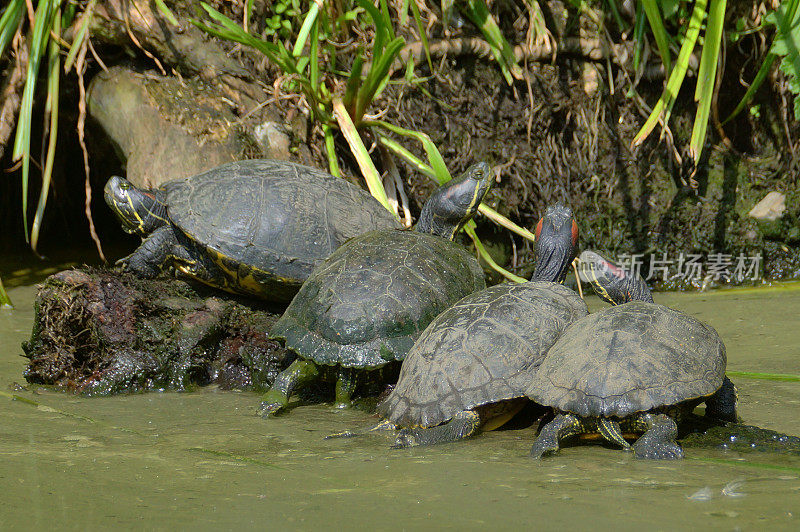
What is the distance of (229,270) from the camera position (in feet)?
14.7

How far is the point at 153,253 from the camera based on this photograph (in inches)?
185

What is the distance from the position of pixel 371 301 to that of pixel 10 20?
12.1ft

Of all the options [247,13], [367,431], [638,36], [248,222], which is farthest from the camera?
[638,36]

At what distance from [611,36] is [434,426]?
484 cm

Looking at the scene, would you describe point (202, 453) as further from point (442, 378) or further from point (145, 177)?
point (145, 177)

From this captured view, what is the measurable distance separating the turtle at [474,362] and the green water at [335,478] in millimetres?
110

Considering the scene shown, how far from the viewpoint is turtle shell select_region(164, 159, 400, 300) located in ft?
14.6

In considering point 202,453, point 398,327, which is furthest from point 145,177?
point 202,453

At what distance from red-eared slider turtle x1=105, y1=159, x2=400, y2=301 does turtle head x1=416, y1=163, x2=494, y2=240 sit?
1.05 ft

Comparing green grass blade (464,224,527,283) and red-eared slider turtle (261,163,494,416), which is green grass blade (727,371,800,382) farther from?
green grass blade (464,224,527,283)

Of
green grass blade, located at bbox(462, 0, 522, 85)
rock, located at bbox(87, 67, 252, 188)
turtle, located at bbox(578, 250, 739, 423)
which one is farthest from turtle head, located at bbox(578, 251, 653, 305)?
green grass blade, located at bbox(462, 0, 522, 85)

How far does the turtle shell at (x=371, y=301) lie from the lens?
3.69 meters

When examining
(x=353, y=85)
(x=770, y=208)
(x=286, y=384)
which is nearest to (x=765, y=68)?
(x=770, y=208)

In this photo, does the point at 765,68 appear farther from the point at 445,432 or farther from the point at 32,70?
the point at 32,70
